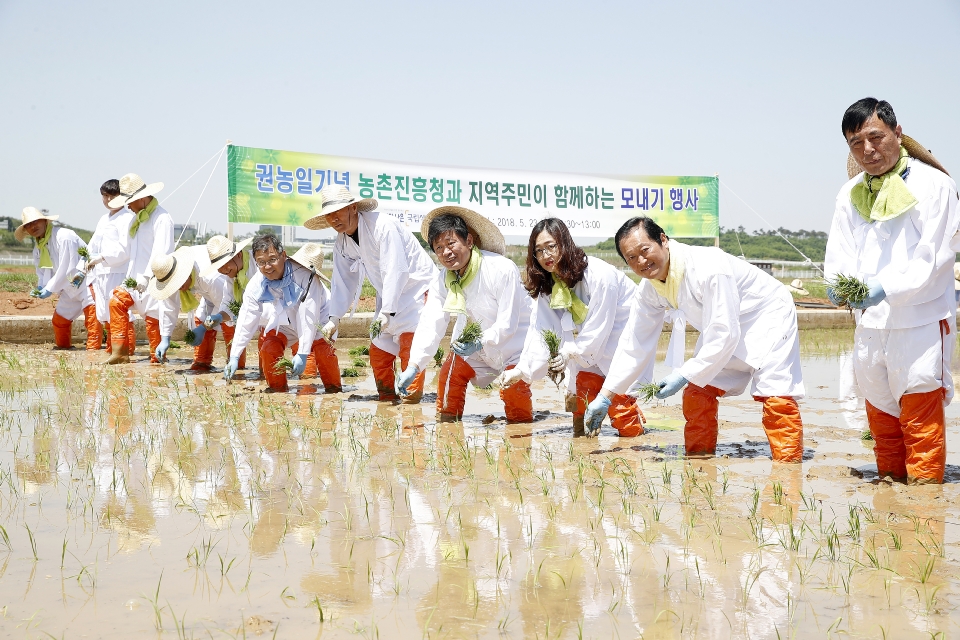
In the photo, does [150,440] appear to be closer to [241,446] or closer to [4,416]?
[241,446]

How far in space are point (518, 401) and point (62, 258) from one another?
7108 mm

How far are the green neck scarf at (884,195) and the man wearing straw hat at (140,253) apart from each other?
721cm

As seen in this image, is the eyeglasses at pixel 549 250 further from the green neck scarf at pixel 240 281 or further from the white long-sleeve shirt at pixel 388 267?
the green neck scarf at pixel 240 281

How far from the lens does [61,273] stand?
10859mm

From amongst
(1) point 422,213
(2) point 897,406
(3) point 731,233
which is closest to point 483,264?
(2) point 897,406

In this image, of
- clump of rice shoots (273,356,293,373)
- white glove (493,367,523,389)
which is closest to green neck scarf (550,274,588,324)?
white glove (493,367,523,389)

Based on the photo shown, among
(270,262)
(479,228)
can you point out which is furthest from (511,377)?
(270,262)

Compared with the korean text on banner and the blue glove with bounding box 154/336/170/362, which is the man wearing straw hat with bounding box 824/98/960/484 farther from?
the korean text on banner

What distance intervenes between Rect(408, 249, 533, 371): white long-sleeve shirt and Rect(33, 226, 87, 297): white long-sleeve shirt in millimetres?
6235

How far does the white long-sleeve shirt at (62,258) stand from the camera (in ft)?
35.7

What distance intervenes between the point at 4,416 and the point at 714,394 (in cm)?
432

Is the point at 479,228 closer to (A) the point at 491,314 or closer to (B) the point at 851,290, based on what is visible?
(A) the point at 491,314

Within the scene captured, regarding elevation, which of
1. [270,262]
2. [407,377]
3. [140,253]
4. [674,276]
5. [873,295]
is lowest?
[407,377]

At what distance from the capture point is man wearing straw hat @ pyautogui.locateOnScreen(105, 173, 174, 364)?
31.7 feet
